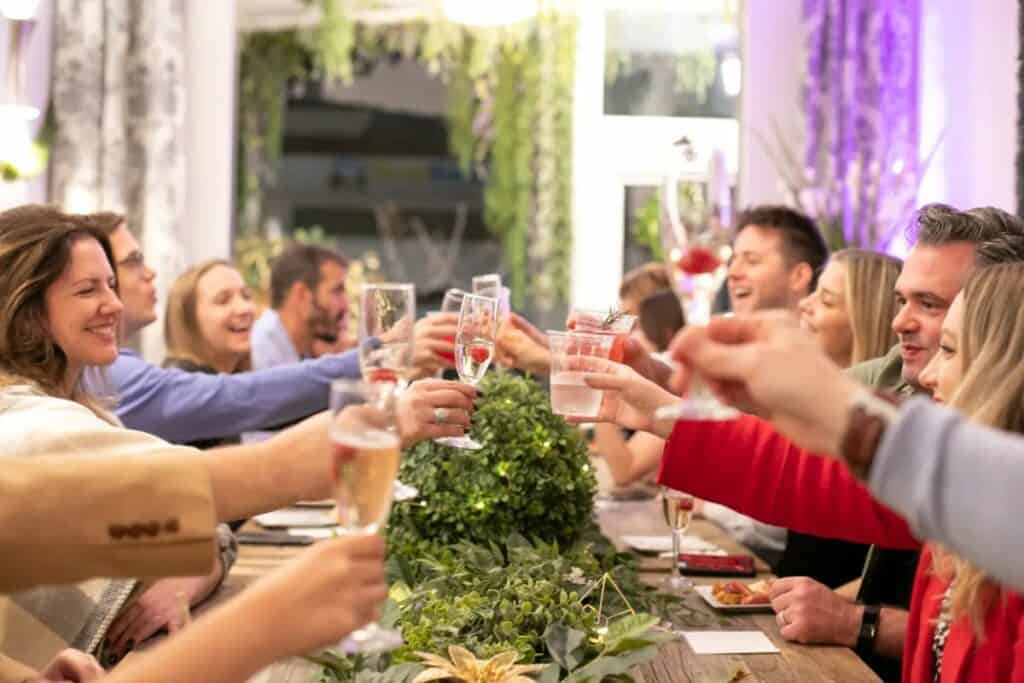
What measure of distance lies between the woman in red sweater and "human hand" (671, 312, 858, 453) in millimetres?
643

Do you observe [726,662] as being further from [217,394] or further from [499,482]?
[217,394]

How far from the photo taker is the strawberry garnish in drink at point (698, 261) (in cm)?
145

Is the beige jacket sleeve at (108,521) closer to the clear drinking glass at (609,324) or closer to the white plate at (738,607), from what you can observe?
the clear drinking glass at (609,324)

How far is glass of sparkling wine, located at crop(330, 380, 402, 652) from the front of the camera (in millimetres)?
1083

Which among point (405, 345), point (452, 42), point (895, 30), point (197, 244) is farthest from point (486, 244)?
point (405, 345)

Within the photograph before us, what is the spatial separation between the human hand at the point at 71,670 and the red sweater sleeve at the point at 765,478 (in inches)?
34.1

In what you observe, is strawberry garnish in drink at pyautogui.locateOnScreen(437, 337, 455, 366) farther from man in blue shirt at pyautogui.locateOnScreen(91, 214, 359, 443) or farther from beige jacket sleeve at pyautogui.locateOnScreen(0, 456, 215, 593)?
beige jacket sleeve at pyautogui.locateOnScreen(0, 456, 215, 593)

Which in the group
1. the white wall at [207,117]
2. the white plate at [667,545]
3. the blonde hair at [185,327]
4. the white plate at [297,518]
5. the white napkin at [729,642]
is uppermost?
the white wall at [207,117]

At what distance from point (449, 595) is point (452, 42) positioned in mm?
6979

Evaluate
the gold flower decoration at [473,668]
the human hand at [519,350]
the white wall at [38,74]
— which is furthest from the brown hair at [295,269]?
the gold flower decoration at [473,668]

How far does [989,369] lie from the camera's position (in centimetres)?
167

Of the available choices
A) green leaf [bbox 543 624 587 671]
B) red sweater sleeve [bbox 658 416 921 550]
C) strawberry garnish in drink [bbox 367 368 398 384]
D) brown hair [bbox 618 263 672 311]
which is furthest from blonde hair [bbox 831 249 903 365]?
brown hair [bbox 618 263 672 311]

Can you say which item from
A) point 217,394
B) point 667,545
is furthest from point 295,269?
point 667,545

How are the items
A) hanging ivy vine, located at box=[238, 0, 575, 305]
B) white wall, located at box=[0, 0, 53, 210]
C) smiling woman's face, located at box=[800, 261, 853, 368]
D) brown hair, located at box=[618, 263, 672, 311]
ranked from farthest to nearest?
hanging ivy vine, located at box=[238, 0, 575, 305] < brown hair, located at box=[618, 263, 672, 311] < white wall, located at box=[0, 0, 53, 210] < smiling woman's face, located at box=[800, 261, 853, 368]
